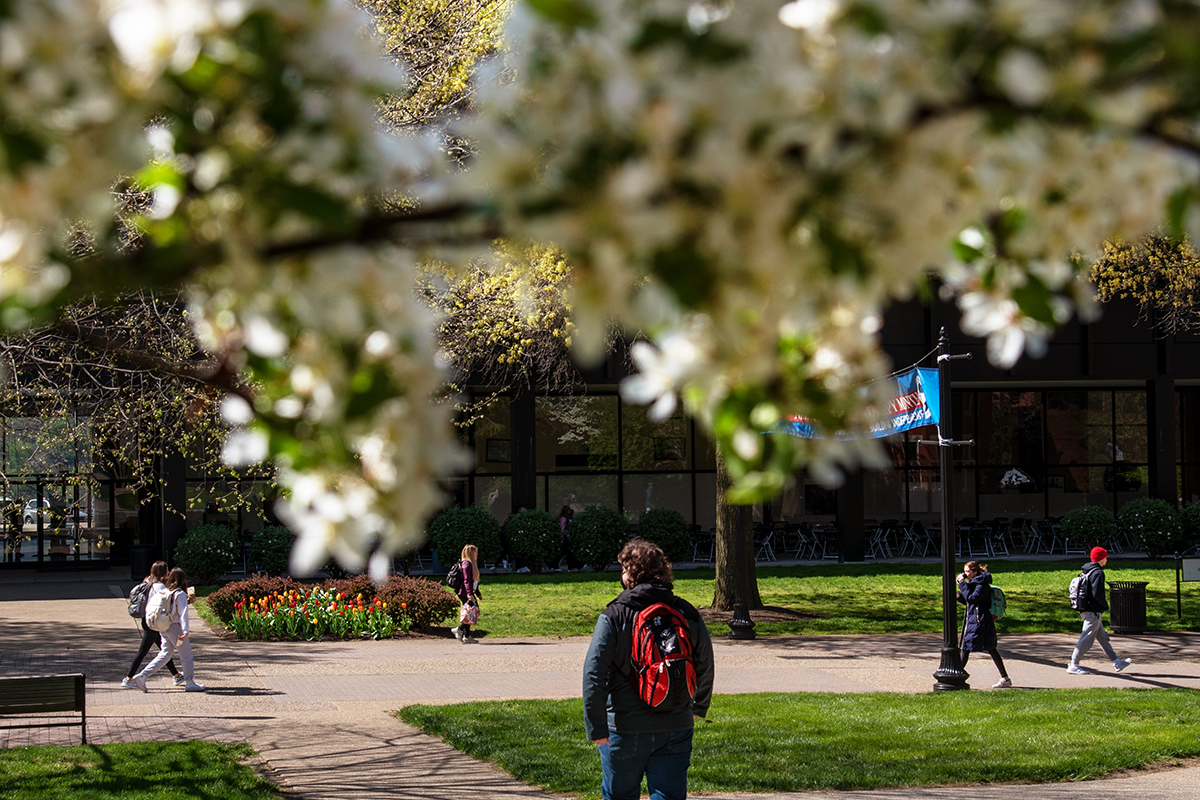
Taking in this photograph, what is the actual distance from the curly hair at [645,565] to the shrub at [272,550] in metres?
18.8

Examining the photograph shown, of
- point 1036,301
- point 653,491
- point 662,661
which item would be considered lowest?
point 662,661

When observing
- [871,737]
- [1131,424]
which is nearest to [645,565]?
[871,737]

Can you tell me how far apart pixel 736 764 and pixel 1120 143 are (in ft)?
26.2

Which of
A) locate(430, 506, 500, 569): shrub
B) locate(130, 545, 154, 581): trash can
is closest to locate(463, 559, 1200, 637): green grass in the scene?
locate(430, 506, 500, 569): shrub

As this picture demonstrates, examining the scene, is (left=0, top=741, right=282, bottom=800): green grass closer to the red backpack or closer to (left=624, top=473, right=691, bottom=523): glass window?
the red backpack

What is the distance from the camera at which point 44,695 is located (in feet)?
32.4

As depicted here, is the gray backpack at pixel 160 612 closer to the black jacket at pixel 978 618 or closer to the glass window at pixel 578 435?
the black jacket at pixel 978 618

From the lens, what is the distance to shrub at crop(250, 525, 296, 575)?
24.2 metres

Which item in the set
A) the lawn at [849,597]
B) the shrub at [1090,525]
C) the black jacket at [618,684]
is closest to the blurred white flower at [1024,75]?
the black jacket at [618,684]

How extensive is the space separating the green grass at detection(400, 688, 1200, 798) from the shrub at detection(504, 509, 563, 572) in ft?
47.3

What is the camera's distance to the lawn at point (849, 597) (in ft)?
59.4

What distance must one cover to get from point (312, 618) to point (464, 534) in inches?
346

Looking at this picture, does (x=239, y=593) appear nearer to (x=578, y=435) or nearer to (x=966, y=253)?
(x=578, y=435)

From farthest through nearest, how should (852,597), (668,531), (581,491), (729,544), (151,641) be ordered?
(581,491) < (668,531) < (852,597) < (729,544) < (151,641)
